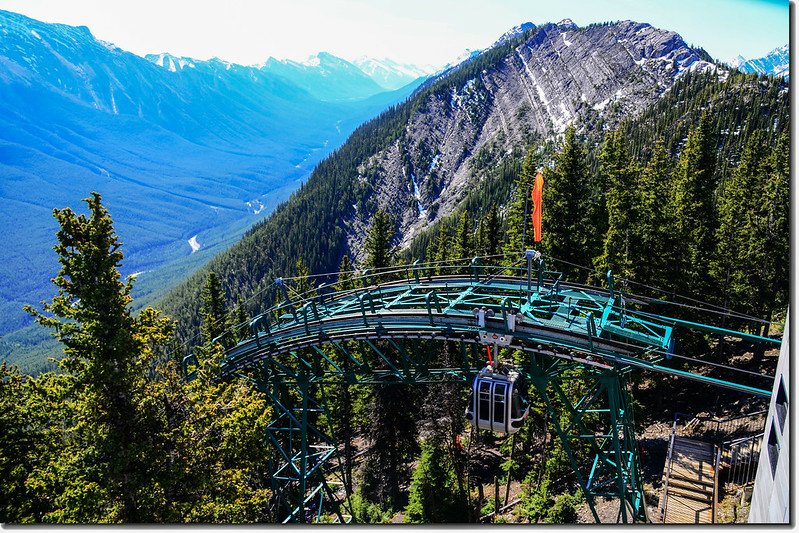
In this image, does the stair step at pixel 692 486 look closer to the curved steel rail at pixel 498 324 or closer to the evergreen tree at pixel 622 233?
the curved steel rail at pixel 498 324

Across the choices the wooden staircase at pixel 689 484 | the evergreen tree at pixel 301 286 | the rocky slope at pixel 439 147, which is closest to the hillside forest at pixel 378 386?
the evergreen tree at pixel 301 286

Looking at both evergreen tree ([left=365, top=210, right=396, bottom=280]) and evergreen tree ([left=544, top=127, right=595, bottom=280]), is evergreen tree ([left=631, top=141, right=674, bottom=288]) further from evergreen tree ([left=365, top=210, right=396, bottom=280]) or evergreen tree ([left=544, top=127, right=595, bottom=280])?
evergreen tree ([left=365, top=210, right=396, bottom=280])

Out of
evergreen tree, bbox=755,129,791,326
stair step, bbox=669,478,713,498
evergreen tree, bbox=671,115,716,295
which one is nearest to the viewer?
stair step, bbox=669,478,713,498

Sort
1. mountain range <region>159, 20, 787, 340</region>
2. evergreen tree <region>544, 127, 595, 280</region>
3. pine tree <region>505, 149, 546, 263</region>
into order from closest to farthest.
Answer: evergreen tree <region>544, 127, 595, 280</region> → pine tree <region>505, 149, 546, 263</region> → mountain range <region>159, 20, 787, 340</region>

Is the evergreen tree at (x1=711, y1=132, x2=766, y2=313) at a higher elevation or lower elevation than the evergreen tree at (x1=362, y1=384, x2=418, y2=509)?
higher

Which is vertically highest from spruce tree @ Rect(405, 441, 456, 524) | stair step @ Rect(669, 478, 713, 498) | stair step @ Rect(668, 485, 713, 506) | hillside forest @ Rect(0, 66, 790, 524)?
hillside forest @ Rect(0, 66, 790, 524)

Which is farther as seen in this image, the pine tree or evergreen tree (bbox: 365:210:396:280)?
evergreen tree (bbox: 365:210:396:280)

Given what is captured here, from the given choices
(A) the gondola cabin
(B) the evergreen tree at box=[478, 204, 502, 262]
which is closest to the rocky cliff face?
(B) the evergreen tree at box=[478, 204, 502, 262]
